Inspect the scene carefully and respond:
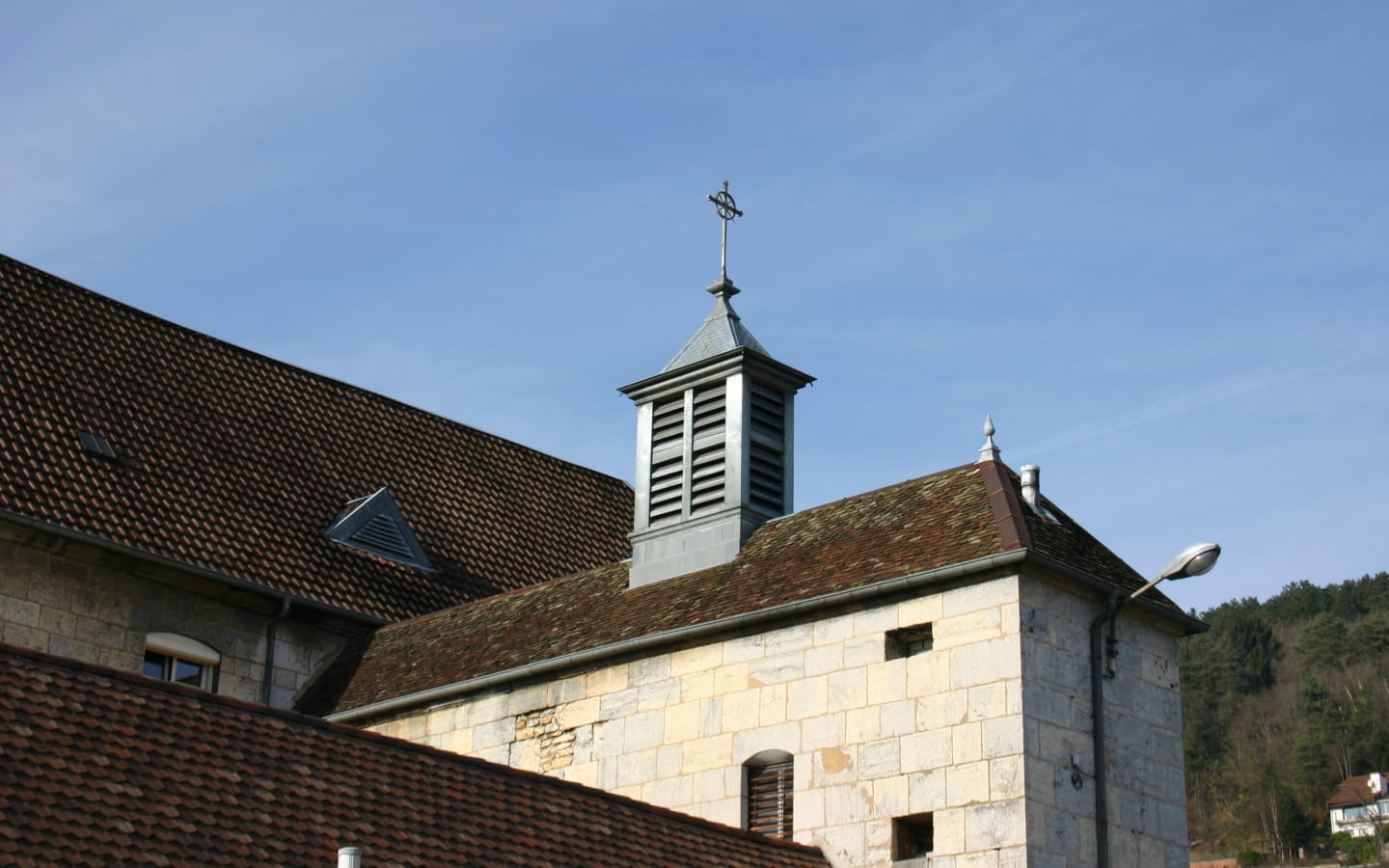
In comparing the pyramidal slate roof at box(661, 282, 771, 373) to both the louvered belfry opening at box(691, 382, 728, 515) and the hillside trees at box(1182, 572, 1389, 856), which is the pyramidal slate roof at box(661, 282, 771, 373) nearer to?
the louvered belfry opening at box(691, 382, 728, 515)

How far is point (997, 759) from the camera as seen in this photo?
14.7 meters

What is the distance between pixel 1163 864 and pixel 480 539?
12527 mm

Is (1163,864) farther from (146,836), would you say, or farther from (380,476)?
(380,476)

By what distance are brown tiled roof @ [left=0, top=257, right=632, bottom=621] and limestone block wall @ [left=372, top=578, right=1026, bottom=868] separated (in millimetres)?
5207

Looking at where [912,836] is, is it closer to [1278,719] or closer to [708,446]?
[708,446]

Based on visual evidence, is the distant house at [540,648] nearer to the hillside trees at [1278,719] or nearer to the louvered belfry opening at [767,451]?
the louvered belfry opening at [767,451]

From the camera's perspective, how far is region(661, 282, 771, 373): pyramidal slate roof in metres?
20.6

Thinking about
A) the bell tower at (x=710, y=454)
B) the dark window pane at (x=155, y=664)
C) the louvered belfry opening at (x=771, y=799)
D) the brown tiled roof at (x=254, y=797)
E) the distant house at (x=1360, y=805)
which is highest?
the distant house at (x=1360, y=805)

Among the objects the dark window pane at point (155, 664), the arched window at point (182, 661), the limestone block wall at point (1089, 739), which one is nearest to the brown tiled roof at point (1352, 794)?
the limestone block wall at point (1089, 739)

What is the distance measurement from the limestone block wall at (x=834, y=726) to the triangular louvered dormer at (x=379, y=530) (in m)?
5.95

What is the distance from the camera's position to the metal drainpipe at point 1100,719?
1516cm

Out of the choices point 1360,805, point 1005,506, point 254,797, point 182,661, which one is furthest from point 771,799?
point 1360,805

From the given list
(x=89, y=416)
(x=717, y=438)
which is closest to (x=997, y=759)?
(x=717, y=438)

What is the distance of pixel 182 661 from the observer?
827 inches
